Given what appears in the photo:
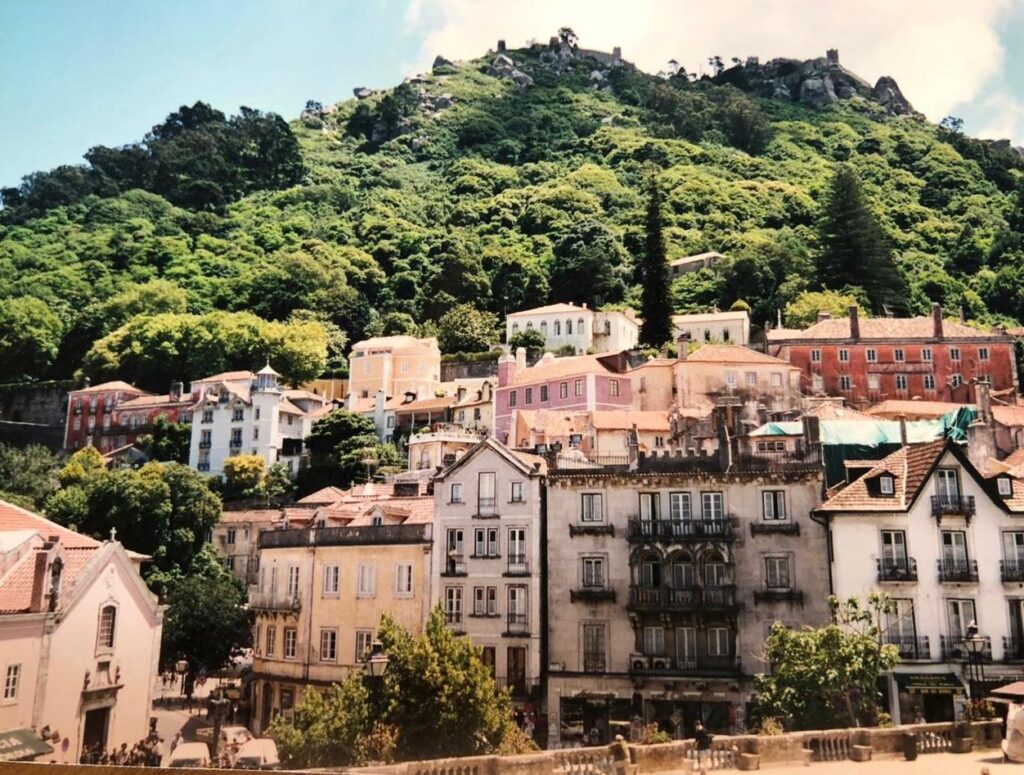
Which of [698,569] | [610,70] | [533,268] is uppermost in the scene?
[610,70]

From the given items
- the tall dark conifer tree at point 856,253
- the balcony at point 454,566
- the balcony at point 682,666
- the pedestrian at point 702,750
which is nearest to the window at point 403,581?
the balcony at point 454,566

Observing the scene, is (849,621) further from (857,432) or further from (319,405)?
(319,405)

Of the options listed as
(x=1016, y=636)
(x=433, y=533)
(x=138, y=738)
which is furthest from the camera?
(x=433, y=533)

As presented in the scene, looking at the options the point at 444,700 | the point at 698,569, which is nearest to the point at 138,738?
the point at 444,700

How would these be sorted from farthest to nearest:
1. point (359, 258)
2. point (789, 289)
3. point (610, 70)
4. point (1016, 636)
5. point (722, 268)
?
point (610, 70)
point (359, 258)
point (722, 268)
point (789, 289)
point (1016, 636)

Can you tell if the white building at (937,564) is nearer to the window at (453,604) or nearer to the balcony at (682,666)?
the balcony at (682,666)

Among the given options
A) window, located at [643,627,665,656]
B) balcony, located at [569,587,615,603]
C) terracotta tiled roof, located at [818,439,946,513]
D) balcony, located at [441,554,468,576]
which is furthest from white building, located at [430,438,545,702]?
terracotta tiled roof, located at [818,439,946,513]

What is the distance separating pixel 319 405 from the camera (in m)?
56.1

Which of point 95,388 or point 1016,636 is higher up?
point 95,388

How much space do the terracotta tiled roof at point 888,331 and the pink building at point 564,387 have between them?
9.31 meters

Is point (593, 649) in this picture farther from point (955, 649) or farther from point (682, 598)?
point (955, 649)

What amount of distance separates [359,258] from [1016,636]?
6438 centimetres

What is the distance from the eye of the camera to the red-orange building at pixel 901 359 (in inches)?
1769

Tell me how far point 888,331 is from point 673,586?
31292mm
